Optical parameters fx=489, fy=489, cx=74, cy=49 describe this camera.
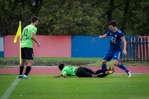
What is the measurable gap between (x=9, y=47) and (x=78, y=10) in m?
8.23

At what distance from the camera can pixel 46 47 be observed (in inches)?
A: 1677

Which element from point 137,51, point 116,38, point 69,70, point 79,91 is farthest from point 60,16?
point 79,91

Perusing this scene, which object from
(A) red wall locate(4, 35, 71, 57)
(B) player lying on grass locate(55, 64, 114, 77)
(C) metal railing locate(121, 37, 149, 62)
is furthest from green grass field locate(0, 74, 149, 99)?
(A) red wall locate(4, 35, 71, 57)

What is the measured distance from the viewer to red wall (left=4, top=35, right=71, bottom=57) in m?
42.3

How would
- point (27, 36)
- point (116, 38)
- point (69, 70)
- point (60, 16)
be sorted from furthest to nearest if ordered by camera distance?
point (60, 16) < point (116, 38) < point (69, 70) < point (27, 36)

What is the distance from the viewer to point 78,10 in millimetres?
46719

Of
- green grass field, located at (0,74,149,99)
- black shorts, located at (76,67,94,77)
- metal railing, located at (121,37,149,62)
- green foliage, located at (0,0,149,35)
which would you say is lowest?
green grass field, located at (0,74,149,99)

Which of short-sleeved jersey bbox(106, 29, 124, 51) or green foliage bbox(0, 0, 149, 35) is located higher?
green foliage bbox(0, 0, 149, 35)

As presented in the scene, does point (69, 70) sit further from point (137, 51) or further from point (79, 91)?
point (137, 51)

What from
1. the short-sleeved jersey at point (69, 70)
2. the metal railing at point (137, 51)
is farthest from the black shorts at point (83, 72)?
the metal railing at point (137, 51)

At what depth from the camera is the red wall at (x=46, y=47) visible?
42312 mm

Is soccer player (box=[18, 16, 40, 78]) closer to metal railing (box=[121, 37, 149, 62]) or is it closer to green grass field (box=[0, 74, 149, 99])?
green grass field (box=[0, 74, 149, 99])

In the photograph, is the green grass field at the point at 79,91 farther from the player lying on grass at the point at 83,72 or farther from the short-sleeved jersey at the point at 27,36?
the short-sleeved jersey at the point at 27,36

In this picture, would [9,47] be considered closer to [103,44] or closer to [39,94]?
[103,44]
